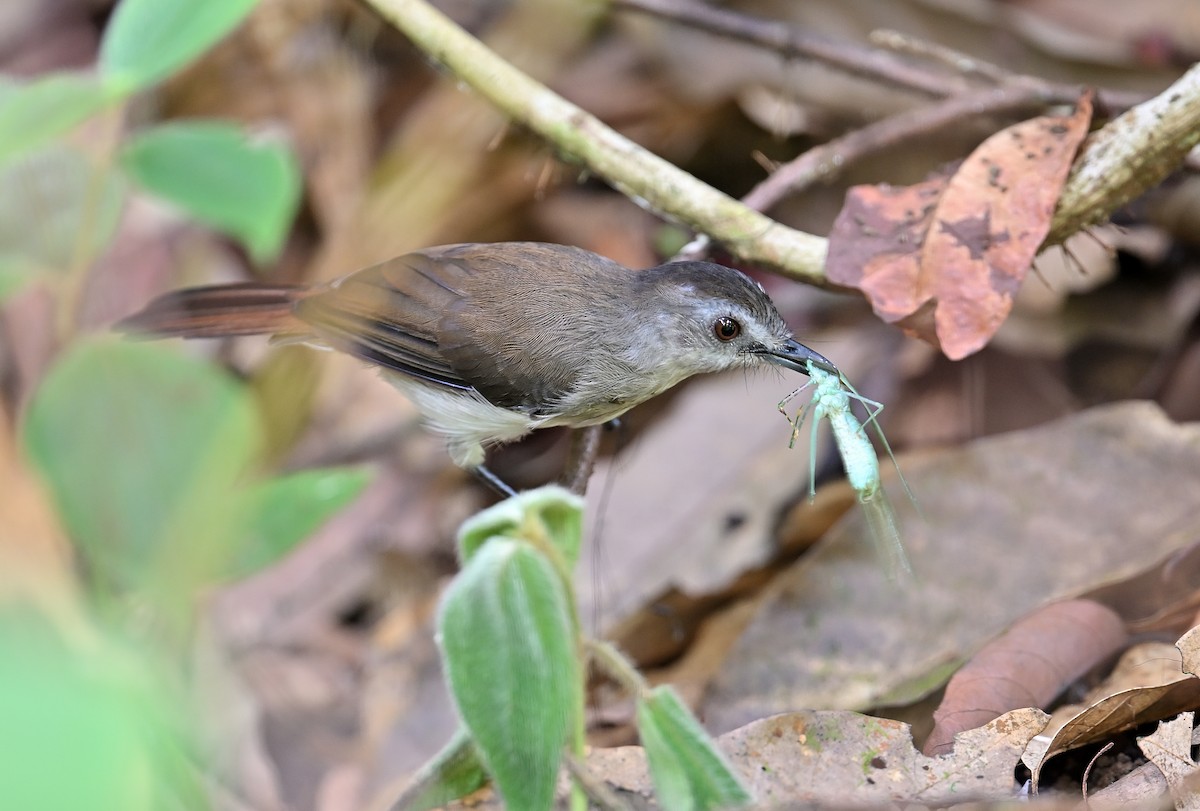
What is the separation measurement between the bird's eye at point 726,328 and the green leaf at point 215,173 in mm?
1372

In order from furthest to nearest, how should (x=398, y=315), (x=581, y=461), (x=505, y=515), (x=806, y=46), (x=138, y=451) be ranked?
(x=806, y=46), (x=398, y=315), (x=138, y=451), (x=581, y=461), (x=505, y=515)

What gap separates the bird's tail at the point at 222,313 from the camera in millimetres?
3713

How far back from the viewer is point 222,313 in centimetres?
374

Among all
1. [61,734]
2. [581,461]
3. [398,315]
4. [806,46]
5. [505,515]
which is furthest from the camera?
[806,46]

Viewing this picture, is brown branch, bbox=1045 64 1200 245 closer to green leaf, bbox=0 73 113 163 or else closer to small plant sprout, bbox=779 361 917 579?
small plant sprout, bbox=779 361 917 579

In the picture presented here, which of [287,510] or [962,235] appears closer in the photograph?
[962,235]

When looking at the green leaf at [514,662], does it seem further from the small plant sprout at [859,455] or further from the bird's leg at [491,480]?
the bird's leg at [491,480]

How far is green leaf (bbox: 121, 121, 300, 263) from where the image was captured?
362cm

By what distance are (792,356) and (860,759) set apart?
1.24 m

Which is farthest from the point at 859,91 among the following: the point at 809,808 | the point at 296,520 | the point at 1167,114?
the point at 809,808

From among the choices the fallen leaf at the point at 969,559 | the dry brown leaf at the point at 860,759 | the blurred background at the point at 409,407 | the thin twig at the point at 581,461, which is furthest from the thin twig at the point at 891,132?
the dry brown leaf at the point at 860,759

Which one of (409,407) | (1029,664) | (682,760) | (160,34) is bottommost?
(1029,664)

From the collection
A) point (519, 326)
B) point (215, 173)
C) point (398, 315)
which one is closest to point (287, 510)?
point (398, 315)

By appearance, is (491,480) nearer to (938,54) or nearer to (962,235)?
(962,235)
